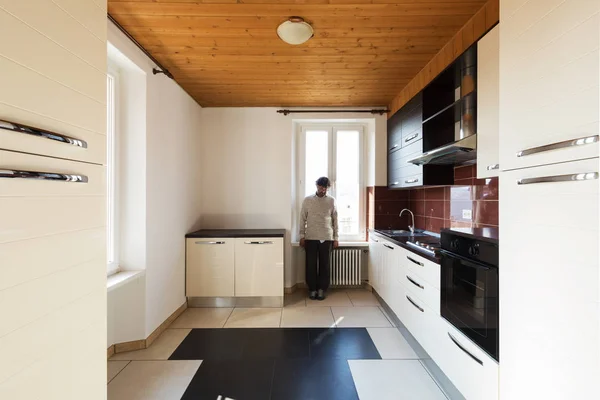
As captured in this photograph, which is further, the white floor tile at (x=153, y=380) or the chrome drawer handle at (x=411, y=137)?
the chrome drawer handle at (x=411, y=137)

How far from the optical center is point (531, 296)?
107 cm

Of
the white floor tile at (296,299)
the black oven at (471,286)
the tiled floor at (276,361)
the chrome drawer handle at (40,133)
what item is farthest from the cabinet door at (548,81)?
the white floor tile at (296,299)

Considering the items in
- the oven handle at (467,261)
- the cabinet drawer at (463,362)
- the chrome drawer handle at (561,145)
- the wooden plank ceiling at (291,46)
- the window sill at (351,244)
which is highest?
the wooden plank ceiling at (291,46)

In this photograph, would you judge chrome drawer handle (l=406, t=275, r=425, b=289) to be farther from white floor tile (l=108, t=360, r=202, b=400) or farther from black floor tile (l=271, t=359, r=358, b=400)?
white floor tile (l=108, t=360, r=202, b=400)

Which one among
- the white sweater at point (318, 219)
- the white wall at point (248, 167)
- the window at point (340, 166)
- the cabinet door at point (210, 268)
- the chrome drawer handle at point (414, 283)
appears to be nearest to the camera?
the chrome drawer handle at point (414, 283)

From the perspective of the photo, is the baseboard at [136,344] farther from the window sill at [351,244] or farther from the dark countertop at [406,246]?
the dark countertop at [406,246]

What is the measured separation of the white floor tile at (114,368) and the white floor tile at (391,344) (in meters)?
1.99

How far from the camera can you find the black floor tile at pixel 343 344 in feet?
7.40

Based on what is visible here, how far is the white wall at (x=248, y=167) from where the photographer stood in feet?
12.3

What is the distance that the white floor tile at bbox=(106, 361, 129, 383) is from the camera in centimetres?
200

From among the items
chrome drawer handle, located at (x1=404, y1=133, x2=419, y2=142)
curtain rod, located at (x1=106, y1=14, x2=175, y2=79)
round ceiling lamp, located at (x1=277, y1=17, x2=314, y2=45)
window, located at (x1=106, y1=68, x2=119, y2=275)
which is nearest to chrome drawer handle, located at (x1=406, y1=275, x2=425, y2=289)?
chrome drawer handle, located at (x1=404, y1=133, x2=419, y2=142)

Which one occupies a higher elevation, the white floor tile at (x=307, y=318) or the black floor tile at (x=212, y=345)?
the white floor tile at (x=307, y=318)

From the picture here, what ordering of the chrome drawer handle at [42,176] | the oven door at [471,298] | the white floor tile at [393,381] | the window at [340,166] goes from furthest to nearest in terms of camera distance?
the window at [340,166], the white floor tile at [393,381], the oven door at [471,298], the chrome drawer handle at [42,176]

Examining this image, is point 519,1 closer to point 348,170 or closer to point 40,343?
point 40,343
